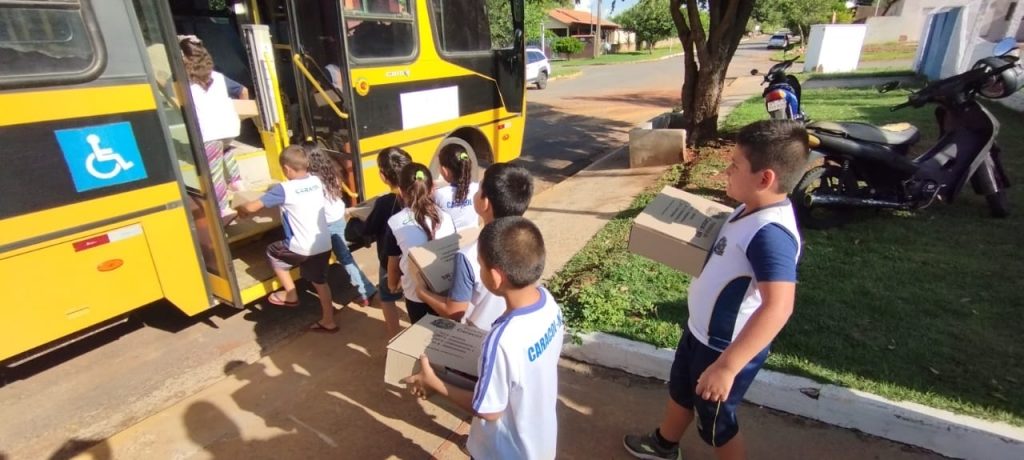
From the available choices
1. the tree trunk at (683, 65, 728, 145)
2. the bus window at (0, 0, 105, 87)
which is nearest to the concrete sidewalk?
the bus window at (0, 0, 105, 87)

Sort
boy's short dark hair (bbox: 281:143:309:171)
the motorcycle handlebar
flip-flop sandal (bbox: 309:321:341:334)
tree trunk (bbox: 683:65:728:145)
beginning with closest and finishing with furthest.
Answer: boy's short dark hair (bbox: 281:143:309:171) → flip-flop sandal (bbox: 309:321:341:334) → the motorcycle handlebar → tree trunk (bbox: 683:65:728:145)

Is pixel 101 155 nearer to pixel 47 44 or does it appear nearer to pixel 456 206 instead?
pixel 47 44

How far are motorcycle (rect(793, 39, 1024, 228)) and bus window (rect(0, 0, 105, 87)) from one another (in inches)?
202

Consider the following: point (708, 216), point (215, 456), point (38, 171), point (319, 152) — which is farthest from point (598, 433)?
point (38, 171)

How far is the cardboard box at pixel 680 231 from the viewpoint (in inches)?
84.0

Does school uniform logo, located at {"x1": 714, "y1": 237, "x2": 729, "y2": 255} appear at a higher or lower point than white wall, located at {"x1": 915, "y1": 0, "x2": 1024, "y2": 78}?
lower

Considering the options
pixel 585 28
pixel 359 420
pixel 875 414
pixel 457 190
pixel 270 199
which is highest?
Result: pixel 585 28

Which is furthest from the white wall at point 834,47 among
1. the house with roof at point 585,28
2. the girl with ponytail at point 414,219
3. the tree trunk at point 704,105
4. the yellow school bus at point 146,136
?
the house with roof at point 585,28

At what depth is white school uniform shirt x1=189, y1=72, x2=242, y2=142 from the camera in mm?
Result: 3920

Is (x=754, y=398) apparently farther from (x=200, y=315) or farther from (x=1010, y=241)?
(x=200, y=315)

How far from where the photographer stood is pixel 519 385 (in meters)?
1.61

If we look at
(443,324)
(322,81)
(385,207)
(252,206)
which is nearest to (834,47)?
(322,81)

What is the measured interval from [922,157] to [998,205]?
2.66 feet

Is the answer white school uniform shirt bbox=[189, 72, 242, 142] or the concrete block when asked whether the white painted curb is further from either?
the concrete block
